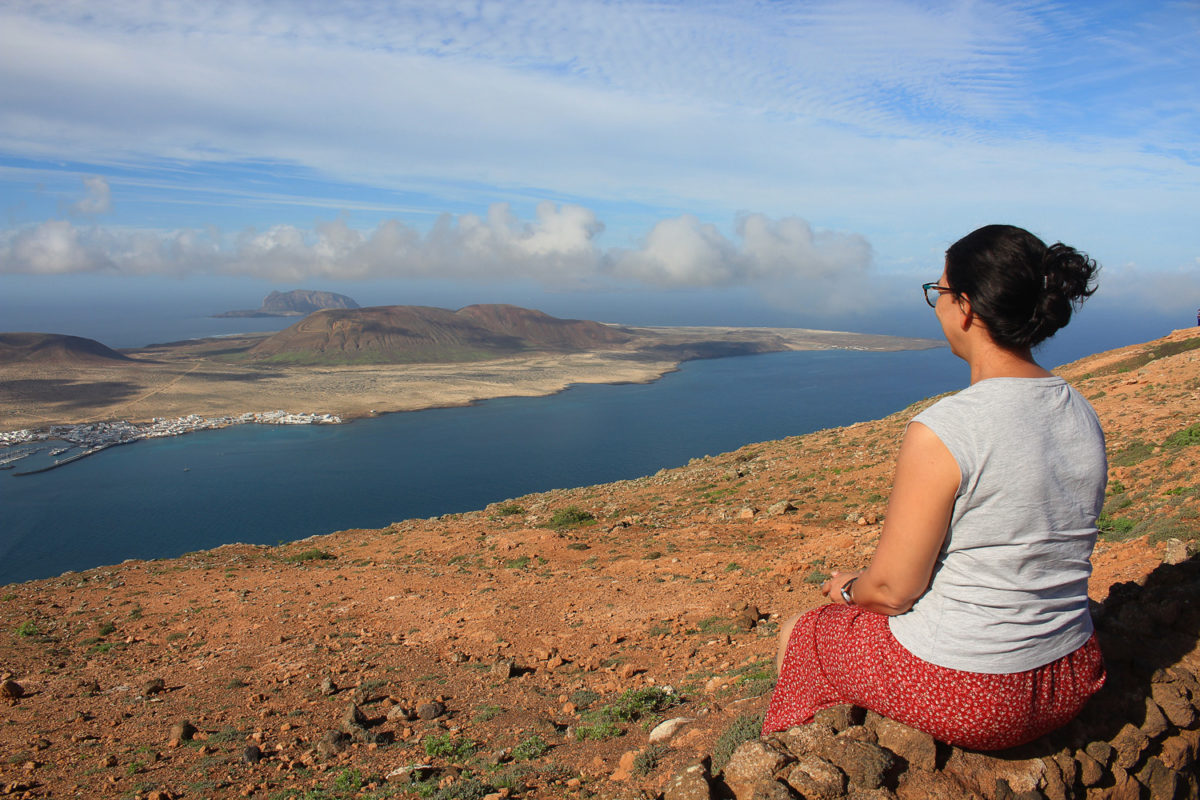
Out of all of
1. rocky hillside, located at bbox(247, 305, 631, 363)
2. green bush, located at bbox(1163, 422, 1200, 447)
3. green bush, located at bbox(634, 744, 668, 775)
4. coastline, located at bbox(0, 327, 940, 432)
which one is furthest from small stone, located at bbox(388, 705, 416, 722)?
rocky hillside, located at bbox(247, 305, 631, 363)

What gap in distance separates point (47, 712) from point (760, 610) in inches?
284

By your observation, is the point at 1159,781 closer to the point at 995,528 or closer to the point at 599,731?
the point at 995,528

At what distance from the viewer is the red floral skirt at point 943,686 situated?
2.18 metres

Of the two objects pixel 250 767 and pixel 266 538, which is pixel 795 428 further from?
pixel 250 767

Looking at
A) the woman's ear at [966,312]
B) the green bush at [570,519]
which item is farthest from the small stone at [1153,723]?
the green bush at [570,519]

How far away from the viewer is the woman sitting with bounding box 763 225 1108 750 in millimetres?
1950

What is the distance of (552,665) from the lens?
657cm

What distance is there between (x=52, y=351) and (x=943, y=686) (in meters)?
143

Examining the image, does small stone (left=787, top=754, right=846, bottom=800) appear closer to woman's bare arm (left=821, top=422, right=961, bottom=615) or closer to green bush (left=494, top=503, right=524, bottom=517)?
woman's bare arm (left=821, top=422, right=961, bottom=615)

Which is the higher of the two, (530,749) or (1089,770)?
(1089,770)

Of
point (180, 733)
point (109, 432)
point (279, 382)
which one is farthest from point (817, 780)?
point (279, 382)

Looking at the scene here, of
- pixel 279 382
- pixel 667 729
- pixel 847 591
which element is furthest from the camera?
pixel 279 382

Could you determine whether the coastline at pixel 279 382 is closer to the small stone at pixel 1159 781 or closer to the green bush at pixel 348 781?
the green bush at pixel 348 781

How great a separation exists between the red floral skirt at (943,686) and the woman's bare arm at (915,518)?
0.27m
